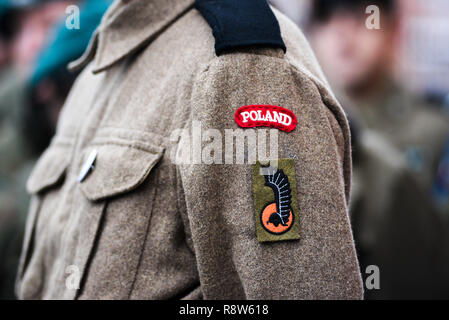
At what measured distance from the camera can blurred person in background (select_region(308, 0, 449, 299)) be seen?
11.4ft

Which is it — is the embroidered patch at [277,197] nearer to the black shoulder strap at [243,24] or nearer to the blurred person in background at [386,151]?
the black shoulder strap at [243,24]

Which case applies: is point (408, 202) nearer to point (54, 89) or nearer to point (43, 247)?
point (54, 89)

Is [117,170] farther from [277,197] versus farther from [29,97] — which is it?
[29,97]

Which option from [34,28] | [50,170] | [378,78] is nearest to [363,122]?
[378,78]

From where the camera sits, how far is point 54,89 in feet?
11.0

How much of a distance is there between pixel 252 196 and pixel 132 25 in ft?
2.11

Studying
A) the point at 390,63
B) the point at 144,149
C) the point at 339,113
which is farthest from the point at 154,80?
the point at 390,63

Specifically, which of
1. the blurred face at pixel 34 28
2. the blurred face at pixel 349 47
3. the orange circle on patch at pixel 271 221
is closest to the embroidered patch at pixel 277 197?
the orange circle on patch at pixel 271 221

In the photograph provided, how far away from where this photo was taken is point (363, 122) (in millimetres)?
4598

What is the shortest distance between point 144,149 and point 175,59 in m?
0.24

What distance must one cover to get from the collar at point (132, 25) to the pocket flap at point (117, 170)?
278 millimetres

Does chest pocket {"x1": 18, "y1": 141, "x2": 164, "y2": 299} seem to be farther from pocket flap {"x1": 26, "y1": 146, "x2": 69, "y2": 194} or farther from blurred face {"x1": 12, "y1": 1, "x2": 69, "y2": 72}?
blurred face {"x1": 12, "y1": 1, "x2": 69, "y2": 72}

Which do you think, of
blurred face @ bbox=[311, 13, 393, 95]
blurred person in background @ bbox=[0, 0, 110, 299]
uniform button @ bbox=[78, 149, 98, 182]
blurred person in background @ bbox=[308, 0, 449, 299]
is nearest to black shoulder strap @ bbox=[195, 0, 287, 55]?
uniform button @ bbox=[78, 149, 98, 182]
